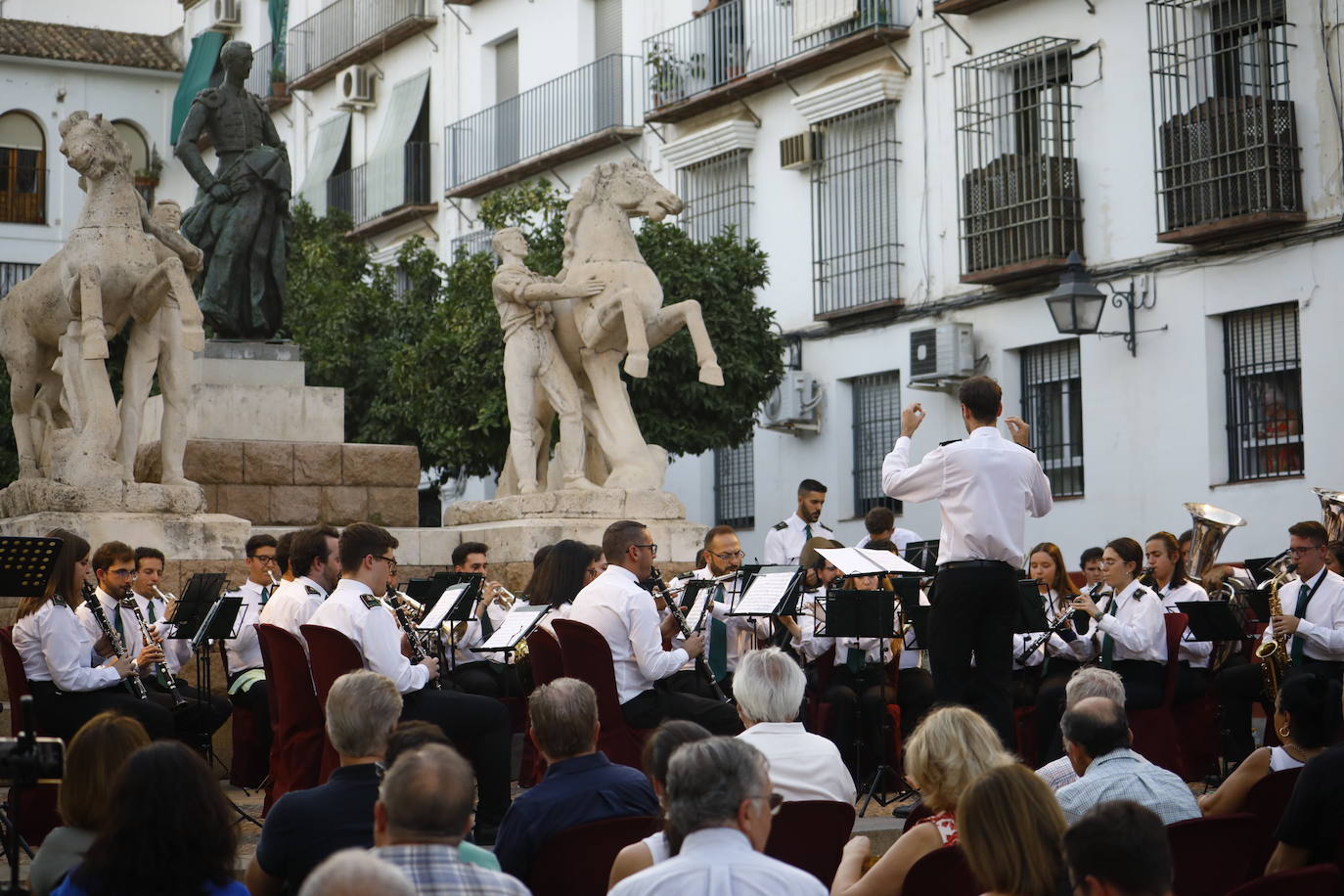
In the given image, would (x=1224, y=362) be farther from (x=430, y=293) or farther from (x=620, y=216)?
(x=430, y=293)

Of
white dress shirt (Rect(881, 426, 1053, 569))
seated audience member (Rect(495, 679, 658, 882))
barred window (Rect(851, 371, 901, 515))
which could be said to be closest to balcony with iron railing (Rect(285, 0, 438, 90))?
barred window (Rect(851, 371, 901, 515))

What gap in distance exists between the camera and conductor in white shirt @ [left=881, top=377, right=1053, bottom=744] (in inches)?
311

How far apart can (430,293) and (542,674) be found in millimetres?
17041

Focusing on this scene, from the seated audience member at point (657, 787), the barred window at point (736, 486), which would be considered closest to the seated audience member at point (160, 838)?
the seated audience member at point (657, 787)

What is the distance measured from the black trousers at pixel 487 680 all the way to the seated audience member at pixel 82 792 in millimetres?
5395

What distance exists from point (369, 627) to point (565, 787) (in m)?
2.43

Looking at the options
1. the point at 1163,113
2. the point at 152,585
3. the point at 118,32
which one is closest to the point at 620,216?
the point at 152,585

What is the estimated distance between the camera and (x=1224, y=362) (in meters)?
18.4

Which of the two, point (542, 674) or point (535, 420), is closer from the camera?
point (542, 674)

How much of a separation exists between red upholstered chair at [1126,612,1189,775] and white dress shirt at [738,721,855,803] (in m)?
4.26

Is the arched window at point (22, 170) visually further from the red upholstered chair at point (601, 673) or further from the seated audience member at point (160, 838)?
the seated audience member at point (160, 838)

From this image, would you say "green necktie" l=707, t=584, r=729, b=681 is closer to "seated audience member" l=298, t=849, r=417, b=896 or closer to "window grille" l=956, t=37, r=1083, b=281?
"seated audience member" l=298, t=849, r=417, b=896

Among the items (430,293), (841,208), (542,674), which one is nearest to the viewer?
(542,674)

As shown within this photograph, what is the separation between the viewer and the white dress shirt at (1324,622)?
9820mm
